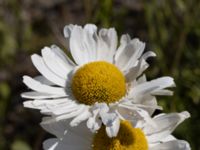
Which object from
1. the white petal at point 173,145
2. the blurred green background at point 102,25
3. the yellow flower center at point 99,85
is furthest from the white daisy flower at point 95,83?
the blurred green background at point 102,25

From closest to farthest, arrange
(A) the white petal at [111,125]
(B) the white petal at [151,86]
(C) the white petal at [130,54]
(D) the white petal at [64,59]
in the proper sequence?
(A) the white petal at [111,125] < (B) the white petal at [151,86] < (C) the white petal at [130,54] < (D) the white petal at [64,59]

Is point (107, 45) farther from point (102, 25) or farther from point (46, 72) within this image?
point (102, 25)

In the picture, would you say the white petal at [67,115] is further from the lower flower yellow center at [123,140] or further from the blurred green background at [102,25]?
the blurred green background at [102,25]

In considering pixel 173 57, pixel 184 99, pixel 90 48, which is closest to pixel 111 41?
pixel 90 48

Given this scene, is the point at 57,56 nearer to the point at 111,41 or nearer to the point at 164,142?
the point at 111,41

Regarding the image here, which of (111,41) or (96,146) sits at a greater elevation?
(111,41)

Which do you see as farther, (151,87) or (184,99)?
(184,99)

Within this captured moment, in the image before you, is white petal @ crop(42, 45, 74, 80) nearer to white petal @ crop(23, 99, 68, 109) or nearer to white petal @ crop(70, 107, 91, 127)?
white petal @ crop(23, 99, 68, 109)
